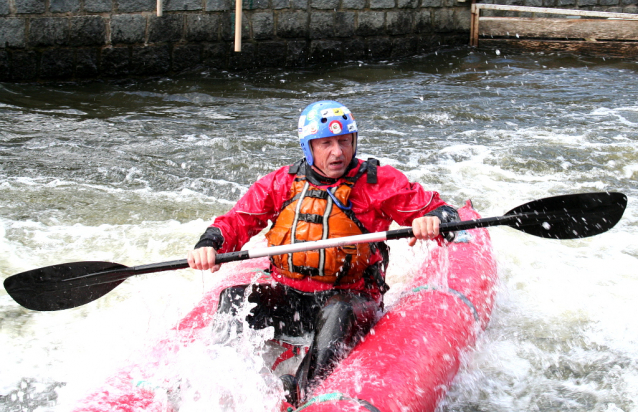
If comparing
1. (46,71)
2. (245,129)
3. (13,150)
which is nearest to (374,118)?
(245,129)

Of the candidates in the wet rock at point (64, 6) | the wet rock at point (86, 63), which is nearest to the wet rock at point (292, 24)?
the wet rock at point (86, 63)

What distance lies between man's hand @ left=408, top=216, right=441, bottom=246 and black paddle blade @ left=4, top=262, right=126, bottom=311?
158 cm

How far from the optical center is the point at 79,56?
31.9 feet

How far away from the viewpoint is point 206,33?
1032 centimetres

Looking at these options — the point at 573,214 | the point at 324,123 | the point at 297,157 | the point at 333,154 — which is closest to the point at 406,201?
the point at 333,154

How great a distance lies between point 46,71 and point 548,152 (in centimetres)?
720

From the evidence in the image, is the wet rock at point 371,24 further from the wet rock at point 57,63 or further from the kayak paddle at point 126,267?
the kayak paddle at point 126,267

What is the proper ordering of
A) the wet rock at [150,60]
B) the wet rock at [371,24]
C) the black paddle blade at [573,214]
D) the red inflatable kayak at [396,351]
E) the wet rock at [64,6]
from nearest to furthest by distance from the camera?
1. the red inflatable kayak at [396,351]
2. the black paddle blade at [573,214]
3. the wet rock at [64,6]
4. the wet rock at [150,60]
5. the wet rock at [371,24]

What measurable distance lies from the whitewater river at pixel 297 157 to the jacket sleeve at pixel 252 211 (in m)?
0.57

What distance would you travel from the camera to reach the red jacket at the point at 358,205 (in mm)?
3232

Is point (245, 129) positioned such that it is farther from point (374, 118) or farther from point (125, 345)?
point (125, 345)

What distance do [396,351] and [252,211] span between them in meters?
1.03

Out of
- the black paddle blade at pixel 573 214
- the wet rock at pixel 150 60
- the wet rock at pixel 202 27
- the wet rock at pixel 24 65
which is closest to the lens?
the black paddle blade at pixel 573 214

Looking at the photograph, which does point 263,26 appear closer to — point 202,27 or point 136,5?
point 202,27
